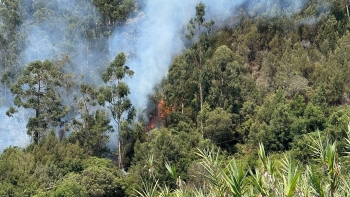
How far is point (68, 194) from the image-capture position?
25.7m

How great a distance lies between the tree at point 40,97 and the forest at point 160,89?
0.29ft

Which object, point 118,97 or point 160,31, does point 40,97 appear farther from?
point 160,31

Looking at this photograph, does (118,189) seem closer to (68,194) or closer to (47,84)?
(68,194)

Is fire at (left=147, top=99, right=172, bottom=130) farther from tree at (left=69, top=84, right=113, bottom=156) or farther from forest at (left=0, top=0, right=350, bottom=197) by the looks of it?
tree at (left=69, top=84, right=113, bottom=156)

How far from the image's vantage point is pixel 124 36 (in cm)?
4475

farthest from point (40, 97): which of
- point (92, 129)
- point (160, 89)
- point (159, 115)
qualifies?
point (160, 89)

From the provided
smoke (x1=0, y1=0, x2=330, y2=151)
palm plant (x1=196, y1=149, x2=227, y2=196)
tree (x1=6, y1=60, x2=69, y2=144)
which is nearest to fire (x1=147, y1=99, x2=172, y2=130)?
smoke (x1=0, y1=0, x2=330, y2=151)

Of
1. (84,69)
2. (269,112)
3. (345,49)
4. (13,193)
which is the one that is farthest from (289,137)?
(84,69)

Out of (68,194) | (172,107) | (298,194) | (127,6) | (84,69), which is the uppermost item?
(127,6)

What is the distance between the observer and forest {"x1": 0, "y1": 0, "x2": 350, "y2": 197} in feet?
94.9

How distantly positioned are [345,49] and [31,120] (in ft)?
62.9

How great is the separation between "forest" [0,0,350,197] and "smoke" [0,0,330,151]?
97 millimetres

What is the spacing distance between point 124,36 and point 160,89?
7853mm

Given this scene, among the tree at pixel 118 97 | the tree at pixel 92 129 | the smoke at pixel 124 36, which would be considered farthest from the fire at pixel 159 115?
the tree at pixel 92 129
